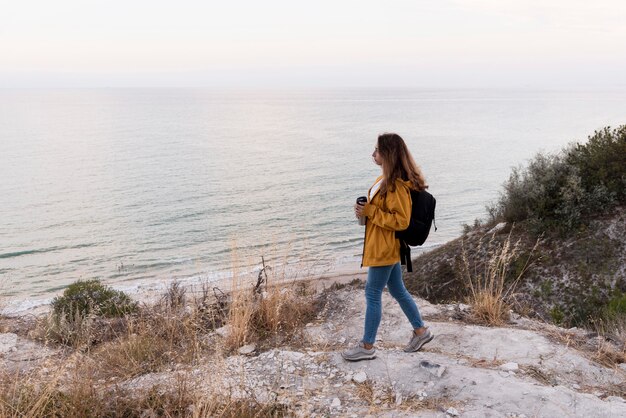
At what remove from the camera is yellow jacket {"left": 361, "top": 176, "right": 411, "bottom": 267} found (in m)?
4.84

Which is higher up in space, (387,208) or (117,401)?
(387,208)

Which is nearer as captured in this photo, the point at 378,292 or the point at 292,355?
the point at 378,292

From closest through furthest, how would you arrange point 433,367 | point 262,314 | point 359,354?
point 433,367
point 359,354
point 262,314

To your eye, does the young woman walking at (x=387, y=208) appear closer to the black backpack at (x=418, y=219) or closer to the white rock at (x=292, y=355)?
the black backpack at (x=418, y=219)

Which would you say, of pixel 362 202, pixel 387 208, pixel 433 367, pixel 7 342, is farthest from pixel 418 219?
pixel 7 342

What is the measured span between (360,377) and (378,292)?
2.88 feet

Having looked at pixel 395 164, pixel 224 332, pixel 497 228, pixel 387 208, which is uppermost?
pixel 395 164

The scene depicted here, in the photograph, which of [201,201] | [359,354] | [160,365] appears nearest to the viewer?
[359,354]

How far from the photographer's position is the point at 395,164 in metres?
4.86

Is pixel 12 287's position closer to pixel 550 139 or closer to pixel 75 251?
pixel 75 251

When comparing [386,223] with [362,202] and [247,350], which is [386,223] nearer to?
[362,202]

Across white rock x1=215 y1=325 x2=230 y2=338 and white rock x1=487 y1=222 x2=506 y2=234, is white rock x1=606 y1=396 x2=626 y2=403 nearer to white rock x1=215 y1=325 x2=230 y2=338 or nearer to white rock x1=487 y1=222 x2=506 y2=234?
white rock x1=215 y1=325 x2=230 y2=338

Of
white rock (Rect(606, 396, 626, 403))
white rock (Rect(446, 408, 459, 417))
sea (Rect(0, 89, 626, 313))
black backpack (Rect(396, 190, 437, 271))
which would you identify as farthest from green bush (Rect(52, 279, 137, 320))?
white rock (Rect(606, 396, 626, 403))

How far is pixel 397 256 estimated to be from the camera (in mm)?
5059
